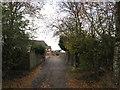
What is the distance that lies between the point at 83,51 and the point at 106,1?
3202 mm

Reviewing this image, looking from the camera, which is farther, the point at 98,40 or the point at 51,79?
the point at 51,79

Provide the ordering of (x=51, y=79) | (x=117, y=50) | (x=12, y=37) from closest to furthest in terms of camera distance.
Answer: (x=117, y=50) < (x=12, y=37) < (x=51, y=79)

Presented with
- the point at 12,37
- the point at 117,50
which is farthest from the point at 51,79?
the point at 117,50

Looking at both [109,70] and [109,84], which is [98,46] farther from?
[109,84]

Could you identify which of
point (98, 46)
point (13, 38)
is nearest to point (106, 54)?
point (98, 46)

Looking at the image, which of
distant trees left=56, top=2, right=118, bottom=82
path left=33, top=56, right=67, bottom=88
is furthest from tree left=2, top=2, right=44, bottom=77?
distant trees left=56, top=2, right=118, bottom=82

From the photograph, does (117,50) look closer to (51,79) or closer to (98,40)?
(98,40)

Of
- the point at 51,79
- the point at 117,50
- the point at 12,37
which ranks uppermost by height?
the point at 12,37

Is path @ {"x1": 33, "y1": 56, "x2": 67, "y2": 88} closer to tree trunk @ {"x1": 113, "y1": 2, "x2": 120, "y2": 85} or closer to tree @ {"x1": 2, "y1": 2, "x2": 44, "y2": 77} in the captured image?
tree @ {"x1": 2, "y1": 2, "x2": 44, "y2": 77}

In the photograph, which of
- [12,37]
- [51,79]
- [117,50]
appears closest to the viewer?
[117,50]

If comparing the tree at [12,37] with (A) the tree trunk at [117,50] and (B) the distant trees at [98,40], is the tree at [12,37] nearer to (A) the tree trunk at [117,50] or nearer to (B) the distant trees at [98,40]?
(B) the distant trees at [98,40]

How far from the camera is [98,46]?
892 cm

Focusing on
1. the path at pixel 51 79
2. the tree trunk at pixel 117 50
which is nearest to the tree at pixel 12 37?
the path at pixel 51 79

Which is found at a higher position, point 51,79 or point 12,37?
point 12,37
